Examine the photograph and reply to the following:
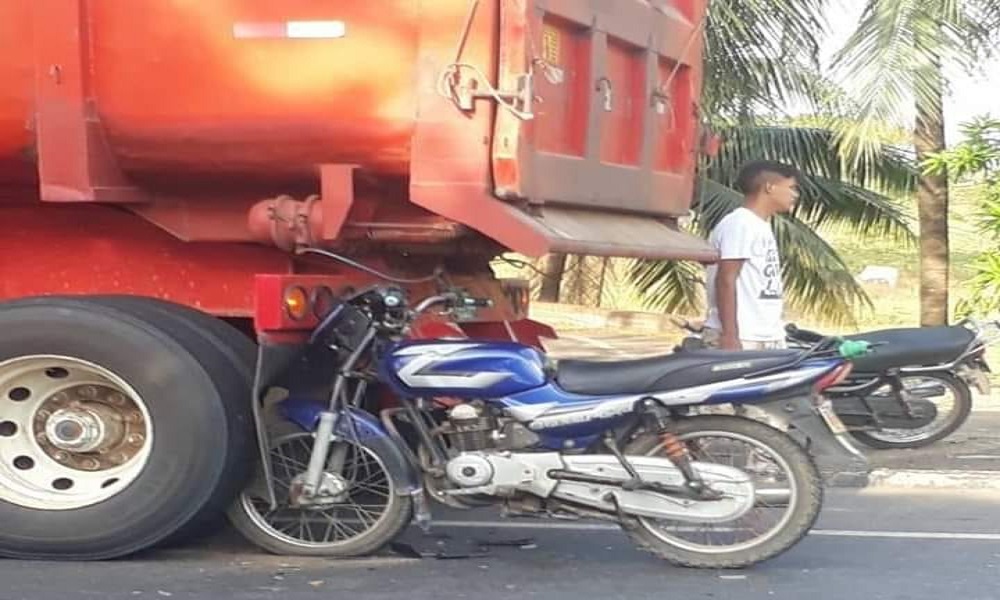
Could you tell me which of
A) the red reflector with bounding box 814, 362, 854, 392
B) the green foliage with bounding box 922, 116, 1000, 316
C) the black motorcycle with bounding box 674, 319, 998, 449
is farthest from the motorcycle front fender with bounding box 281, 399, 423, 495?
the green foliage with bounding box 922, 116, 1000, 316

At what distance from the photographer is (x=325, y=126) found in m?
5.26

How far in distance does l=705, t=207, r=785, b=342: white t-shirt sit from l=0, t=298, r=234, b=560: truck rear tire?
8.94 feet

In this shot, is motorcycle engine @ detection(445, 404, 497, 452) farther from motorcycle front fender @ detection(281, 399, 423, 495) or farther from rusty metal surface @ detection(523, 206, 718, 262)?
rusty metal surface @ detection(523, 206, 718, 262)

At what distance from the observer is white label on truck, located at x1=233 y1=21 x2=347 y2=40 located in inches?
206

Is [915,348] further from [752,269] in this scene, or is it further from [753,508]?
[753,508]

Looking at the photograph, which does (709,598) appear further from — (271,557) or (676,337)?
(676,337)

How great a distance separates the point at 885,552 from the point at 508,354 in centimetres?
171

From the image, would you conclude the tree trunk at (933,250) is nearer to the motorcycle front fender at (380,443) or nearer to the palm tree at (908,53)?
the palm tree at (908,53)

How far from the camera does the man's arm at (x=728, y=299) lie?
7.00m

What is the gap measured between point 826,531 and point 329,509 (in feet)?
6.87

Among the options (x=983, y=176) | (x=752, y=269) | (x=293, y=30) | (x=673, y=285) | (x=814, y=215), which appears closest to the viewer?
(x=293, y=30)

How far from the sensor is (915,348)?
8227 mm

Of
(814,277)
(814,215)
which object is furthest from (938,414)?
(814,215)

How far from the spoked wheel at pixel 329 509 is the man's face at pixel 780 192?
2634mm
